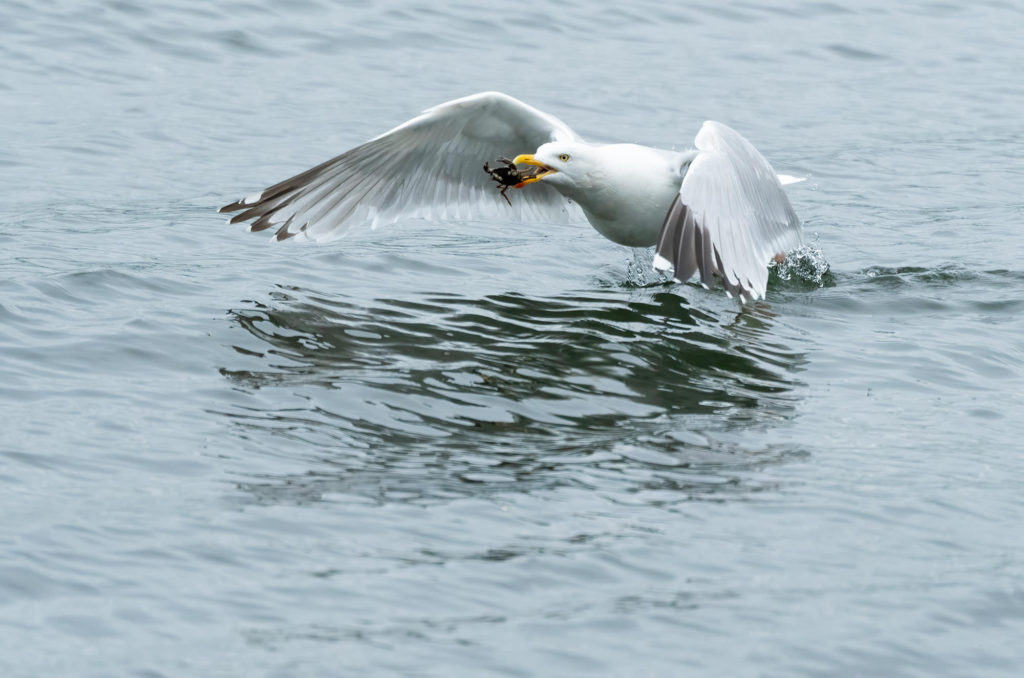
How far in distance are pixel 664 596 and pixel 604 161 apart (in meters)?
4.03

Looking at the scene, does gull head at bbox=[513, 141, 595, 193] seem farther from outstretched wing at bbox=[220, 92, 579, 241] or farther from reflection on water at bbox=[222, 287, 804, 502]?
reflection on water at bbox=[222, 287, 804, 502]

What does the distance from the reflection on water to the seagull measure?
46cm

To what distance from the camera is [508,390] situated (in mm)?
7051

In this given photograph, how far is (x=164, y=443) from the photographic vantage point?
6.13m

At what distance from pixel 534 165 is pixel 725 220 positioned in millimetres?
1778

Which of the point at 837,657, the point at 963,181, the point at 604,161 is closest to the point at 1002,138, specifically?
the point at 963,181

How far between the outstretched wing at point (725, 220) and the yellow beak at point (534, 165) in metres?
0.98

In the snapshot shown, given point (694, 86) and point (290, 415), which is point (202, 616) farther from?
point (694, 86)

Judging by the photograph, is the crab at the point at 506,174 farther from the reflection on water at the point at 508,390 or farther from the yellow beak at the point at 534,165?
the reflection on water at the point at 508,390

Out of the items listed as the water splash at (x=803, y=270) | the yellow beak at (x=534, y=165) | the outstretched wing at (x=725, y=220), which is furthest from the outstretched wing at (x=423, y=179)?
the water splash at (x=803, y=270)

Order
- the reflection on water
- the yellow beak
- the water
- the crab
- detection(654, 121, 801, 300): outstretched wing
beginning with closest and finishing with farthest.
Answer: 1. the water
2. the reflection on water
3. detection(654, 121, 801, 300): outstretched wing
4. the yellow beak
5. the crab

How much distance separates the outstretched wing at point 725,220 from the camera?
23.2ft

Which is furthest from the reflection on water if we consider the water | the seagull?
the seagull

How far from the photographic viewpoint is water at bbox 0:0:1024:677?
4766mm
